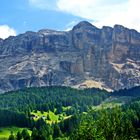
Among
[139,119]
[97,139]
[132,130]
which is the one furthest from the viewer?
[139,119]

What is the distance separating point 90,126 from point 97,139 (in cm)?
450

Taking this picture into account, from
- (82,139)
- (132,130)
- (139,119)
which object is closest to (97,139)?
(82,139)

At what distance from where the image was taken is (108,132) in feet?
268

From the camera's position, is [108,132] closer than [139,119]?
Yes

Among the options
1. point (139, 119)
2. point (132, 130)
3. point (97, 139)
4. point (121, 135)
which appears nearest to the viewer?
point (97, 139)

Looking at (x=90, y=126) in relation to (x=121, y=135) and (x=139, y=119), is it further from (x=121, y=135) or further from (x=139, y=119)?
(x=139, y=119)

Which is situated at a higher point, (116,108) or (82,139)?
(116,108)

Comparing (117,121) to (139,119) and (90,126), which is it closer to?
(90,126)

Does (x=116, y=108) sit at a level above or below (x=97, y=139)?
above

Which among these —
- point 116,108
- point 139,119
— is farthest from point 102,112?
point 139,119

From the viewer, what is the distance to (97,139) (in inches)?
3044

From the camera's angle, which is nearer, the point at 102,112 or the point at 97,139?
the point at 97,139

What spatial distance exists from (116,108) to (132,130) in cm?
769

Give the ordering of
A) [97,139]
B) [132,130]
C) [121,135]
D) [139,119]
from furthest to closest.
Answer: [139,119]
[132,130]
[121,135]
[97,139]
